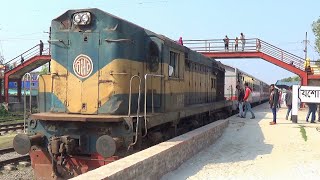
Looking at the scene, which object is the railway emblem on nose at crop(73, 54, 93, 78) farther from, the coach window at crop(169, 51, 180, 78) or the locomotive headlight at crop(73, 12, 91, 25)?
the coach window at crop(169, 51, 180, 78)

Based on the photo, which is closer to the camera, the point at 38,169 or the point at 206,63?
the point at 38,169

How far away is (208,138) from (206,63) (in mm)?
3944

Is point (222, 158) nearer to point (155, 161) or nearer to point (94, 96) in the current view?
point (155, 161)

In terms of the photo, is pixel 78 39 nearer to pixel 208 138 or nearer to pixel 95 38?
pixel 95 38

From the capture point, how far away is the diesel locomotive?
24.2 ft

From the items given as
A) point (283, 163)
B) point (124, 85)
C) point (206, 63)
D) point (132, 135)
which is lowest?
point (283, 163)

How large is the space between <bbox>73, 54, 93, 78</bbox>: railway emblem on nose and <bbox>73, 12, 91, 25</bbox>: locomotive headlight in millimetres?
651

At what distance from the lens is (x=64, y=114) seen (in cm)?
790

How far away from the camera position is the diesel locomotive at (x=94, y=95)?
24.2 ft

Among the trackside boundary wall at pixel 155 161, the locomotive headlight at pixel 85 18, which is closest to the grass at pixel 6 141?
the trackside boundary wall at pixel 155 161

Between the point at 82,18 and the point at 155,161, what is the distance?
3.20 meters

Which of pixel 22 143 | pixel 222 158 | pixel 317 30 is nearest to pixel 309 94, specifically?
pixel 222 158

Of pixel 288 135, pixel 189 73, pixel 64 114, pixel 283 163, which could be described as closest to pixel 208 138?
pixel 189 73

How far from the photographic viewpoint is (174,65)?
9758 mm
